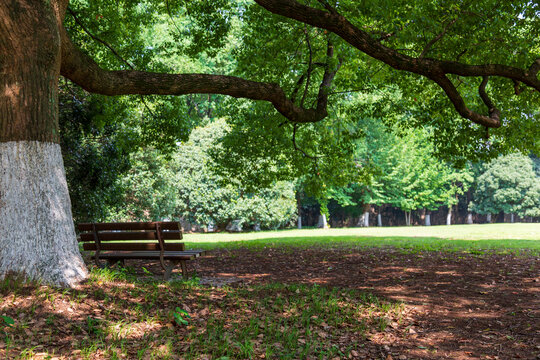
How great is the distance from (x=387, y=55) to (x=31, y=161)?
6.05 meters

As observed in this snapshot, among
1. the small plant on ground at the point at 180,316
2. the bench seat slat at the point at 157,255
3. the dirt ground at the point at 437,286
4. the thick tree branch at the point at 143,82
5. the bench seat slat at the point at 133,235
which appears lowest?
the dirt ground at the point at 437,286

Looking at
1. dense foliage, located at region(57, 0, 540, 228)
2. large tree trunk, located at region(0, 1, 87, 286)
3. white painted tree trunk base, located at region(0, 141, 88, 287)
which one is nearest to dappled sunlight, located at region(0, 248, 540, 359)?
white painted tree trunk base, located at region(0, 141, 88, 287)

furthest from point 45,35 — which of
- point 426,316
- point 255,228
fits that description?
point 255,228

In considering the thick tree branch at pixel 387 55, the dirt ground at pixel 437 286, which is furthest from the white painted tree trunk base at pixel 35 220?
the thick tree branch at pixel 387 55

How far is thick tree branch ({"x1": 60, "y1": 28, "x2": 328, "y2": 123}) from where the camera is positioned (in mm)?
6559

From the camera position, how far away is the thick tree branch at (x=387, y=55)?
7.54 metres

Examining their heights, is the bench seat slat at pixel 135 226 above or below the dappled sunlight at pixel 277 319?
above

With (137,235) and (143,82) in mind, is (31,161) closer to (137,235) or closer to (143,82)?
(143,82)

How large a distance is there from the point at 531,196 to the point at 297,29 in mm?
42844

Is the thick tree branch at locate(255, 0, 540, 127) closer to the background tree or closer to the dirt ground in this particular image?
the dirt ground

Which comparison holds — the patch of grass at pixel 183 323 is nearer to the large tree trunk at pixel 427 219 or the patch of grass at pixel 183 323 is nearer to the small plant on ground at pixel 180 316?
the small plant on ground at pixel 180 316

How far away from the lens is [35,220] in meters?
5.09

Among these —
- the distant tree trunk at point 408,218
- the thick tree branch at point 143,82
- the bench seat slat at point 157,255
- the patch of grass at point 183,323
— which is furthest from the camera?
the distant tree trunk at point 408,218

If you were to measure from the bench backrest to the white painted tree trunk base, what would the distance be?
74.1 inches
